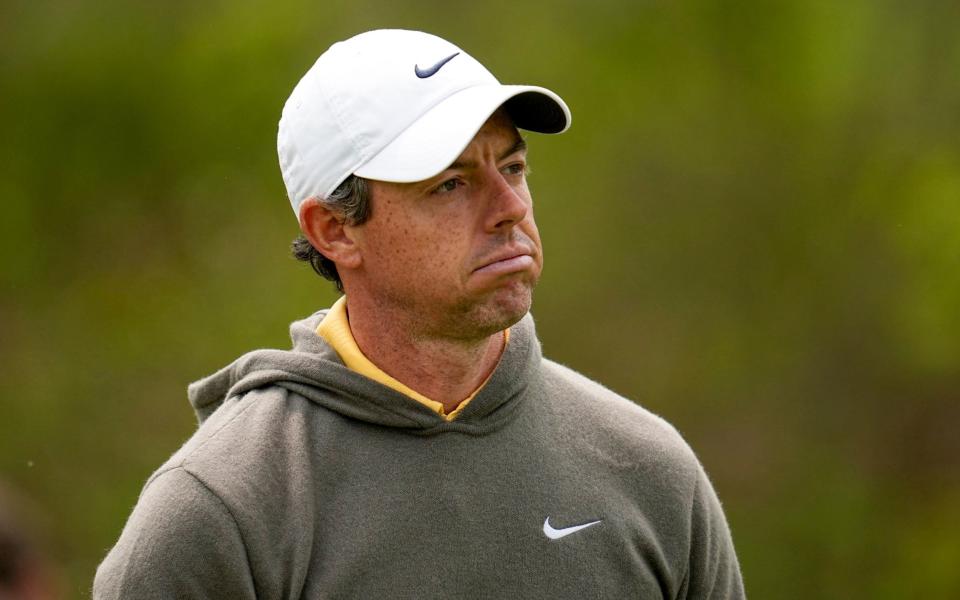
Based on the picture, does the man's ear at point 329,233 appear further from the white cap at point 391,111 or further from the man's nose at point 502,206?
the man's nose at point 502,206

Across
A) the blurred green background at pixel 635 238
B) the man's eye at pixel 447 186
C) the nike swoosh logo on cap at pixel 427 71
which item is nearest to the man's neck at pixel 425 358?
the man's eye at pixel 447 186

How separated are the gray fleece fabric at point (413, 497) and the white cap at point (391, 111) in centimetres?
31

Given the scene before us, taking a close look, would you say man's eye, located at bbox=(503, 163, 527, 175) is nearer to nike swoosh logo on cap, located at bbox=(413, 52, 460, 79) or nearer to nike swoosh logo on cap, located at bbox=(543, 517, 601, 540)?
nike swoosh logo on cap, located at bbox=(413, 52, 460, 79)

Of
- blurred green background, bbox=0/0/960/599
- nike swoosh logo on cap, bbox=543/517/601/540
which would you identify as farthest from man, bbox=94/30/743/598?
blurred green background, bbox=0/0/960/599

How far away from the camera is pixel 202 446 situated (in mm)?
2475

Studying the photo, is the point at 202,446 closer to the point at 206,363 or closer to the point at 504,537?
the point at 504,537

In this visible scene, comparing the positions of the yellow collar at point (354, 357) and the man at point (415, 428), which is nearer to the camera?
the man at point (415, 428)

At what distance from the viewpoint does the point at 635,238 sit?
912 cm

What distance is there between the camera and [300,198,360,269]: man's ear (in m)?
2.69

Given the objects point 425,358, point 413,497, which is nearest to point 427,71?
point 425,358

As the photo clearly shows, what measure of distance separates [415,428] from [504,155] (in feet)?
1.59

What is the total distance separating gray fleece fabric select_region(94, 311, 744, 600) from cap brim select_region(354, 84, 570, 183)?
0.34 m

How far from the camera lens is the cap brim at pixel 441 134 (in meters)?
2.51

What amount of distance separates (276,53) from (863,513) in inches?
174
